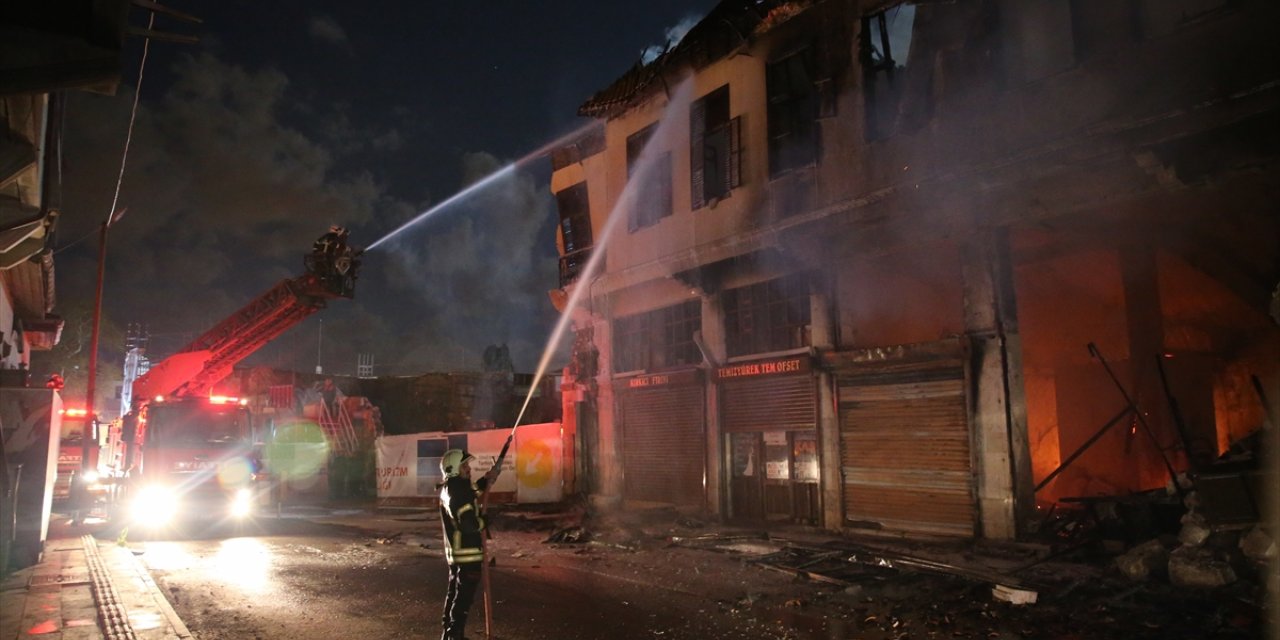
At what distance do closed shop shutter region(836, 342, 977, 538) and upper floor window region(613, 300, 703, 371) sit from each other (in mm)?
4412

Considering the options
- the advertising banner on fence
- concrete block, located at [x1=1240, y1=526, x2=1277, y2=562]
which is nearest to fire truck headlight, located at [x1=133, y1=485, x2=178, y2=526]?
the advertising banner on fence

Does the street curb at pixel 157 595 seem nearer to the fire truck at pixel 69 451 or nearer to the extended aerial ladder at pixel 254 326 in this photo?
the extended aerial ladder at pixel 254 326

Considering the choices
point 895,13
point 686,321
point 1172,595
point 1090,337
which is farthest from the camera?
point 686,321

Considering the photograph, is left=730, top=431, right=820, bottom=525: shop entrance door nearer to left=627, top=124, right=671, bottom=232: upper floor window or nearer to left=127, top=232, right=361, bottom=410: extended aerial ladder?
left=627, top=124, right=671, bottom=232: upper floor window

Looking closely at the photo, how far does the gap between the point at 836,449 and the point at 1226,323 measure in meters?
7.32

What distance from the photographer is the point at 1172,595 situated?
24.7ft

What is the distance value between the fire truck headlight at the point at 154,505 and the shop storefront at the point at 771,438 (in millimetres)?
11381

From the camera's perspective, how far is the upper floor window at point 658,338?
17.5 m

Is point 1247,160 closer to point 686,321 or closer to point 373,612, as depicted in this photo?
point 686,321

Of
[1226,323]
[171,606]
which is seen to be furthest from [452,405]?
[1226,323]

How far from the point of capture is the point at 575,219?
70.0 ft

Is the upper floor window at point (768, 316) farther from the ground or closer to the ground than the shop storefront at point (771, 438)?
farther from the ground

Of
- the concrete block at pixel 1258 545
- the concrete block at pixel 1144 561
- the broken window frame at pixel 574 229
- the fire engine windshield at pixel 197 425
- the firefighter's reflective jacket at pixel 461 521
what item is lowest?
the concrete block at pixel 1144 561

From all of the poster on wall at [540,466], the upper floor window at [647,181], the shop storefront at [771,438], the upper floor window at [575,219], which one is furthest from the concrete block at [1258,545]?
the upper floor window at [575,219]
